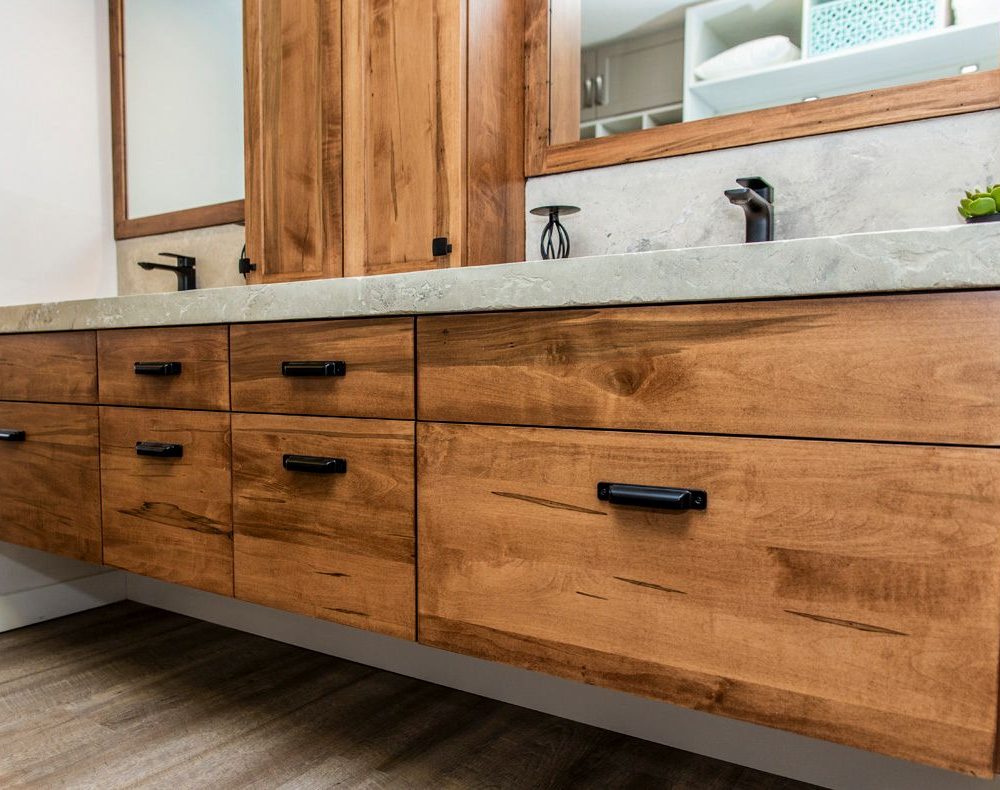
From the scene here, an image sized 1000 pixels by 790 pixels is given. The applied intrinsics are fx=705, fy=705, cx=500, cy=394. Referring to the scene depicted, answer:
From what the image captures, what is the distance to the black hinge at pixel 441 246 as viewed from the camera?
4.73 ft

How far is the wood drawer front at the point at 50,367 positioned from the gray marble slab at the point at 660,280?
36cm

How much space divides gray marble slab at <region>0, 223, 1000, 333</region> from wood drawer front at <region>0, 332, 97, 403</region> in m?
0.36

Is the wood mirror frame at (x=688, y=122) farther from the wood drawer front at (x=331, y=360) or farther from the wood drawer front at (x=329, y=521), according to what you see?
the wood drawer front at (x=329, y=521)

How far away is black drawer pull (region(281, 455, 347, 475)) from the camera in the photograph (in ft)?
3.63

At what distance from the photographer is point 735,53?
135cm

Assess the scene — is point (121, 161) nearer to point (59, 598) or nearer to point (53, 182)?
point (53, 182)

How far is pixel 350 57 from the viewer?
1550mm

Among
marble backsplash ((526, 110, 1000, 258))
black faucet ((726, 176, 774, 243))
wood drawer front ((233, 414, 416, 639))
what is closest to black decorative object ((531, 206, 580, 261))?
marble backsplash ((526, 110, 1000, 258))

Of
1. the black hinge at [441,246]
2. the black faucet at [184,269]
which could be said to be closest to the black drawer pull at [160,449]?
the black hinge at [441,246]

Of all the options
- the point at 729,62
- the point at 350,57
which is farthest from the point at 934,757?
the point at 350,57

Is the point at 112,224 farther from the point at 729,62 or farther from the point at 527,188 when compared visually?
the point at 729,62

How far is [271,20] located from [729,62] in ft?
3.50

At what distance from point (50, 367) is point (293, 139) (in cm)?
75

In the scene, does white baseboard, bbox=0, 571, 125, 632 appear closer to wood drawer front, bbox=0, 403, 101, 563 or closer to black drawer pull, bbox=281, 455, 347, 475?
wood drawer front, bbox=0, 403, 101, 563
